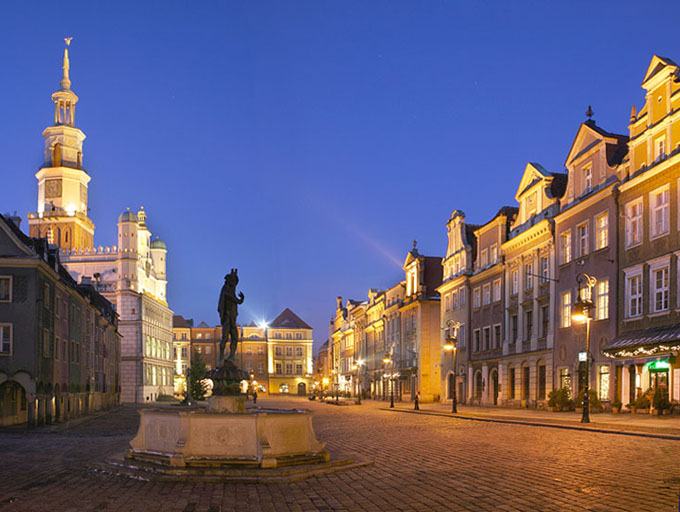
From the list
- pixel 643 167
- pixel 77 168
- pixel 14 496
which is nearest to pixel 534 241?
pixel 643 167

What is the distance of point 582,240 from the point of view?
1526 inches

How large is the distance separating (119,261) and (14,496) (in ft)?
283

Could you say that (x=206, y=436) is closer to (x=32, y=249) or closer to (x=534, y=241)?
(x=32, y=249)

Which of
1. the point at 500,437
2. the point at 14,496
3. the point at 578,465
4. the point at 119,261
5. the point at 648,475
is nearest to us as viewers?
the point at 14,496

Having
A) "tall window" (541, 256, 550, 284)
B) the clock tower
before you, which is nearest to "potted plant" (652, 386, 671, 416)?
"tall window" (541, 256, 550, 284)

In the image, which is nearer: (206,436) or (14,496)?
(14,496)

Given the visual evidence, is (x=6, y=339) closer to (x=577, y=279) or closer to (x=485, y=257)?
(x=577, y=279)

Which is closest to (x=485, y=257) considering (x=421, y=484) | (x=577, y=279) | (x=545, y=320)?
(x=545, y=320)

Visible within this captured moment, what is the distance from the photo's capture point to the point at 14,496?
1076cm

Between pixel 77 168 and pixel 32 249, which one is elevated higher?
pixel 77 168

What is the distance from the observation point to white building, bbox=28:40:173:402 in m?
93.7

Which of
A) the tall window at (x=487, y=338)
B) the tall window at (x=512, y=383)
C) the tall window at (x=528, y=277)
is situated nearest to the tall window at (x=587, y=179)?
the tall window at (x=528, y=277)

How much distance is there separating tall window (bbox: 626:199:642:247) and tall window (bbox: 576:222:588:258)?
4.27 m

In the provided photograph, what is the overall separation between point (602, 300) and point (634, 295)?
3.14 metres
